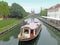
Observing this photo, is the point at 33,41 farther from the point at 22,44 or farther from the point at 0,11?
the point at 0,11

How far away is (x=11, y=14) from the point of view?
2916 inches

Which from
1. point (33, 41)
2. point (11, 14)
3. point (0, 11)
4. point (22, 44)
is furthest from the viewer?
point (11, 14)

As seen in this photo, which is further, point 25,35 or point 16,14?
point 16,14

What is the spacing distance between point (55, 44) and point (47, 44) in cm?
111

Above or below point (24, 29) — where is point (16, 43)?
below

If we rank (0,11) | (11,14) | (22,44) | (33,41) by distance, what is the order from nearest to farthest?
1. (22,44)
2. (33,41)
3. (0,11)
4. (11,14)

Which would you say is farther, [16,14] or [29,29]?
[16,14]

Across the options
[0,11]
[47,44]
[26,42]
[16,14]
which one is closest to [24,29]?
[26,42]

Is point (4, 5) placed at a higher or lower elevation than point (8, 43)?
higher

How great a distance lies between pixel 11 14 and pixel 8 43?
1981 inches

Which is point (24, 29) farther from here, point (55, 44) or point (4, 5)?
point (4, 5)

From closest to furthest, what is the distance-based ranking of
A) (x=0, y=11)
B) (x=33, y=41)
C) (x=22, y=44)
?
(x=22, y=44)
(x=33, y=41)
(x=0, y=11)

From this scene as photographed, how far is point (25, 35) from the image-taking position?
81.3 ft

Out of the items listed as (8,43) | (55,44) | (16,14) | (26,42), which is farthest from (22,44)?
(16,14)
